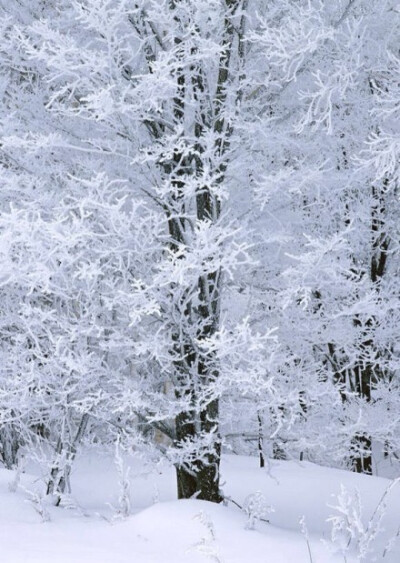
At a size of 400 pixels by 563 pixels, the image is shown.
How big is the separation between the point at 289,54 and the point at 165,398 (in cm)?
279

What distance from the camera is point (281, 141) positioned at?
230 inches

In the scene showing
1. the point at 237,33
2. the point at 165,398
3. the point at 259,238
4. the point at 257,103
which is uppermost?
the point at 237,33

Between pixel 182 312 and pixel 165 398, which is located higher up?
pixel 182 312

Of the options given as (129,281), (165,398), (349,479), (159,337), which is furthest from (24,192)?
(349,479)

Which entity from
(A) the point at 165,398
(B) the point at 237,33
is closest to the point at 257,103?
(B) the point at 237,33

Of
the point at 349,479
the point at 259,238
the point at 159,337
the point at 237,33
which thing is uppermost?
the point at 237,33

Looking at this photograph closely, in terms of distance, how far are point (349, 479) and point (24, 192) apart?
646cm

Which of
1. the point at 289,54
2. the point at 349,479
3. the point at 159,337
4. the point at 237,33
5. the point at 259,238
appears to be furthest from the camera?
the point at 349,479

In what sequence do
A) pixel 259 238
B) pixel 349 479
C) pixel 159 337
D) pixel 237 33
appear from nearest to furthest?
pixel 159 337 → pixel 237 33 → pixel 259 238 → pixel 349 479

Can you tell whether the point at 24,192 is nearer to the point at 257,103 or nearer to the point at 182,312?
the point at 182,312

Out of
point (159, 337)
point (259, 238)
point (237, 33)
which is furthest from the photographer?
point (259, 238)

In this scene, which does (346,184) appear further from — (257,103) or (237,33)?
(237,33)

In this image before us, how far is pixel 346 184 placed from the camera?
20.2 feet

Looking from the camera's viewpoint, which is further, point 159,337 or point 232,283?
point 232,283
